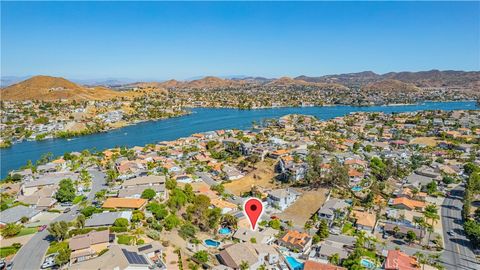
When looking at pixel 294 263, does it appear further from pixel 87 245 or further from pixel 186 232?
pixel 87 245

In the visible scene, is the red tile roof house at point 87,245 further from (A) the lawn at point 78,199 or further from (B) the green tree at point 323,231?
(B) the green tree at point 323,231

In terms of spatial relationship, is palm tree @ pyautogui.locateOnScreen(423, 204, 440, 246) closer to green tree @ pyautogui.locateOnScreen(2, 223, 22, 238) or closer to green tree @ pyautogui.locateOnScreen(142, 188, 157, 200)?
green tree @ pyautogui.locateOnScreen(142, 188, 157, 200)

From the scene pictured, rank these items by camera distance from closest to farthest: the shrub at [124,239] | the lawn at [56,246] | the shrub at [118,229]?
the lawn at [56,246] → the shrub at [124,239] → the shrub at [118,229]

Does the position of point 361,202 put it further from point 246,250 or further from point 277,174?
point 246,250

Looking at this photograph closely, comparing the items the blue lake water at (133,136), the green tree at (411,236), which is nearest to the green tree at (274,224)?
the green tree at (411,236)

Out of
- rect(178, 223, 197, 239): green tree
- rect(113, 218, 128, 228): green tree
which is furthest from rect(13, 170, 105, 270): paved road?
rect(178, 223, 197, 239): green tree

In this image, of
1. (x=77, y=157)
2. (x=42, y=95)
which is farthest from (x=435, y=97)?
(x=42, y=95)
